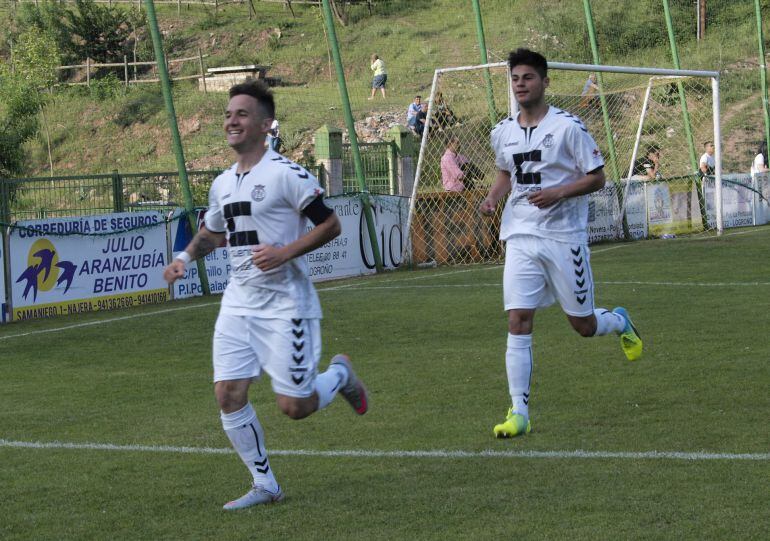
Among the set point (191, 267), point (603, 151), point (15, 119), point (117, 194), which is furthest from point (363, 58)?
point (15, 119)

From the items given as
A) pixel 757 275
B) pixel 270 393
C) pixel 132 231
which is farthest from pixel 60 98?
pixel 270 393

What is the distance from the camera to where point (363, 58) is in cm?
2831

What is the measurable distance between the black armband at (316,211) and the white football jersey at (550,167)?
2.12 m

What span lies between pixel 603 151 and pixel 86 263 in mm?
13600

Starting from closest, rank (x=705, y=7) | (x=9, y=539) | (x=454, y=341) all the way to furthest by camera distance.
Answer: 1. (x=9, y=539)
2. (x=454, y=341)
3. (x=705, y=7)

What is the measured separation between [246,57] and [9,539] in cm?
3808

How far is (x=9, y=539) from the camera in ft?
17.0

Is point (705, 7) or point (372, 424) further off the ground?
point (705, 7)

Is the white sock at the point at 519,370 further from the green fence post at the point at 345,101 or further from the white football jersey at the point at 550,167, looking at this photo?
the green fence post at the point at 345,101

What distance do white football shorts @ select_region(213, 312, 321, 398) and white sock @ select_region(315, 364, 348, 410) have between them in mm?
212

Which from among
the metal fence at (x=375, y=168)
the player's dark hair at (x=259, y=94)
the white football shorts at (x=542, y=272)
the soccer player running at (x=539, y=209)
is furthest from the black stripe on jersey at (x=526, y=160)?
the metal fence at (x=375, y=168)

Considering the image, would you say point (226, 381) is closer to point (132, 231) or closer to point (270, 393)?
point (270, 393)

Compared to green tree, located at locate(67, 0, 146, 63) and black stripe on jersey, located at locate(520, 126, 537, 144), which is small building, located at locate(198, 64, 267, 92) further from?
green tree, located at locate(67, 0, 146, 63)

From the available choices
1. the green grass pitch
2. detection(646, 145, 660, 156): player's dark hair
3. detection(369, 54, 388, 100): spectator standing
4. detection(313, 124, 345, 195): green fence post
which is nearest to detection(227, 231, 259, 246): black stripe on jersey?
the green grass pitch
